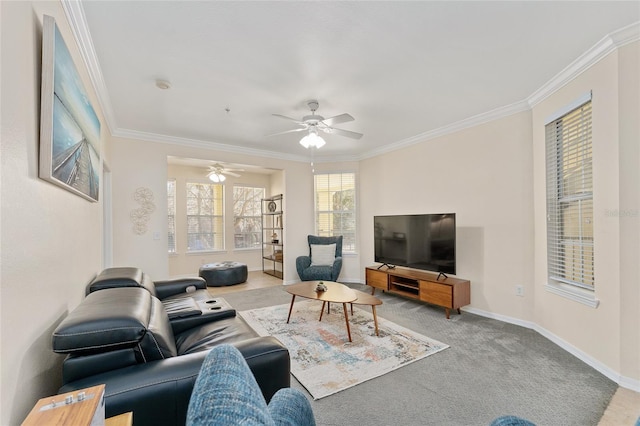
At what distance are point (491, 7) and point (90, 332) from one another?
2873 millimetres

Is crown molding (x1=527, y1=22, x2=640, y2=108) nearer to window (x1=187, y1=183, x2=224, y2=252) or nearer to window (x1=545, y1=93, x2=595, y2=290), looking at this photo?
window (x1=545, y1=93, x2=595, y2=290)

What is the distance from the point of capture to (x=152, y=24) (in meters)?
2.02

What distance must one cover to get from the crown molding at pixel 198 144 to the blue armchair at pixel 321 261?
1.79 m

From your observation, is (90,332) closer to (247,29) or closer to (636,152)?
(247,29)

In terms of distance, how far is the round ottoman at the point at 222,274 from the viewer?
5.61m

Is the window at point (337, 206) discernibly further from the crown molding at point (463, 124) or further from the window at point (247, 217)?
the window at point (247, 217)

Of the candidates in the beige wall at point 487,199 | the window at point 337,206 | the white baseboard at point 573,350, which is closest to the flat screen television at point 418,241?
the beige wall at point 487,199

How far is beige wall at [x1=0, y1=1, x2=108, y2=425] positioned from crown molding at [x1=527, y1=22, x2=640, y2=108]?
3.60 m

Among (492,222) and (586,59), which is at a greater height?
(586,59)

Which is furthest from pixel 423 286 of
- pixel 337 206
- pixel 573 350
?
pixel 337 206

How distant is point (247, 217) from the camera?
24.7ft

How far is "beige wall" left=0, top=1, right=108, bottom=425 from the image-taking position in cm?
95

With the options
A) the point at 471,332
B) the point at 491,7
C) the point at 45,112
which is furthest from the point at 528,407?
the point at 45,112

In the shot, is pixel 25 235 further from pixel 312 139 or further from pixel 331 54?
pixel 312 139
